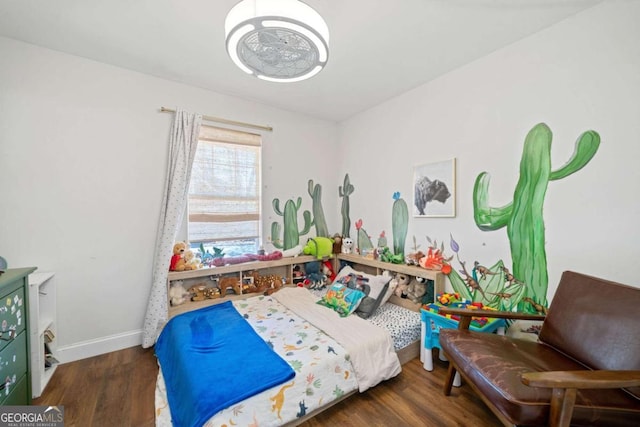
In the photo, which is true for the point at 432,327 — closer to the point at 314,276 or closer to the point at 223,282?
the point at 314,276

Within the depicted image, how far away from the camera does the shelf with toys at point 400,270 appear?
2357 millimetres

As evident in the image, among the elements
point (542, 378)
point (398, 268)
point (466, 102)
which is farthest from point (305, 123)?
point (542, 378)

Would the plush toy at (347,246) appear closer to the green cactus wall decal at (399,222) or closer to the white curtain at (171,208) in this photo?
the green cactus wall decal at (399,222)

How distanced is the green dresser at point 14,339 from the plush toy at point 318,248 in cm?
233

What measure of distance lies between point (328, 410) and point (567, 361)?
56.2 inches

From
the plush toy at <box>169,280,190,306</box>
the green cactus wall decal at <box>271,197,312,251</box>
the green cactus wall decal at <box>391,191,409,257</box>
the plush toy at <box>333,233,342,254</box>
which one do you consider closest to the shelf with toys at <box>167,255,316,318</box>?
the plush toy at <box>169,280,190,306</box>

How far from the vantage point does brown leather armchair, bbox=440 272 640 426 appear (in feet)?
3.40

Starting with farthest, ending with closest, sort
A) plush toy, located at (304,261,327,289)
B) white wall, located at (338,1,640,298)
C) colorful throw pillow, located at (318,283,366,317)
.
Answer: plush toy, located at (304,261,327,289)
colorful throw pillow, located at (318,283,366,317)
white wall, located at (338,1,640,298)

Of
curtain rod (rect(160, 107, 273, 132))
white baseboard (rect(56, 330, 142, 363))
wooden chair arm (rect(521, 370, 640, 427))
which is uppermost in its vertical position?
curtain rod (rect(160, 107, 273, 132))

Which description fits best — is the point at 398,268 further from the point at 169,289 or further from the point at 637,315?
the point at 169,289

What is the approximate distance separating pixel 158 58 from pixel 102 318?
2.33 metres

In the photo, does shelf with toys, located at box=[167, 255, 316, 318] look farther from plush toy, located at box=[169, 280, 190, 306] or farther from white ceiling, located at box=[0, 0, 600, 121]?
white ceiling, located at box=[0, 0, 600, 121]

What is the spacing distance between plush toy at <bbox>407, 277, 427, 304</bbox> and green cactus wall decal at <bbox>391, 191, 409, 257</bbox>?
357mm

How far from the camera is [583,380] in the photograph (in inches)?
39.5
